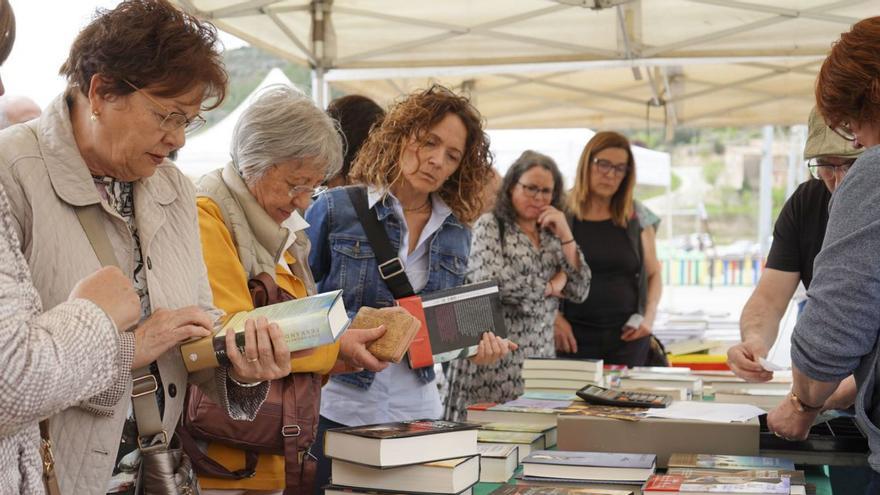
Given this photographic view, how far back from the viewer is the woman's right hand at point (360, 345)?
2053mm

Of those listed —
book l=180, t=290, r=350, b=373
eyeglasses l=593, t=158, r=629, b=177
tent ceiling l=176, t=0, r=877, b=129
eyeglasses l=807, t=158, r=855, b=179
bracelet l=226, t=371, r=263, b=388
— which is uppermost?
tent ceiling l=176, t=0, r=877, b=129

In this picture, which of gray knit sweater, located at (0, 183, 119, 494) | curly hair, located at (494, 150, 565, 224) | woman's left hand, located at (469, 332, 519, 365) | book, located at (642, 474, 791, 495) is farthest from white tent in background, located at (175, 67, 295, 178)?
gray knit sweater, located at (0, 183, 119, 494)

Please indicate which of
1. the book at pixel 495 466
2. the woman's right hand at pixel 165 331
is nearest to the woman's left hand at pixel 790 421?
the book at pixel 495 466

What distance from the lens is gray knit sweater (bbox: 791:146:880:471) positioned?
1.56m

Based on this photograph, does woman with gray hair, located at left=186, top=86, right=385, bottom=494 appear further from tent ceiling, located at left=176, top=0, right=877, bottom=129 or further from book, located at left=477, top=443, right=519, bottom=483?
tent ceiling, located at left=176, top=0, right=877, bottom=129

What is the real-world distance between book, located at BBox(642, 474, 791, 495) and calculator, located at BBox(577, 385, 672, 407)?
552mm

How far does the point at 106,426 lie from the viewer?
4.84 ft

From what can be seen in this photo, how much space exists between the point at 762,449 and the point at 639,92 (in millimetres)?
4924

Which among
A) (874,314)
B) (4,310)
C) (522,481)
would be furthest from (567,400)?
(4,310)

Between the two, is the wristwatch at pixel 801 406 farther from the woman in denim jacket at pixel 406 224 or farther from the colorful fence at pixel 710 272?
the colorful fence at pixel 710 272

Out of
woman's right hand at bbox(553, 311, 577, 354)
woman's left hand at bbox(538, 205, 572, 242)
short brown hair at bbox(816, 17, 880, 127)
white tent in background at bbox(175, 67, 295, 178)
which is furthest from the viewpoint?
white tent in background at bbox(175, 67, 295, 178)

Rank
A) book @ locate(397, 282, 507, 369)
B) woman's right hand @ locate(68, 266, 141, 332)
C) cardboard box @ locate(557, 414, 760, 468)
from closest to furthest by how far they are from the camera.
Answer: woman's right hand @ locate(68, 266, 141, 332), cardboard box @ locate(557, 414, 760, 468), book @ locate(397, 282, 507, 369)

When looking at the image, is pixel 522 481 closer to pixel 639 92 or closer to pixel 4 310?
pixel 4 310

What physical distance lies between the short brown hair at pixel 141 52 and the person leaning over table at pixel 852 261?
Result: 41.6 inches
